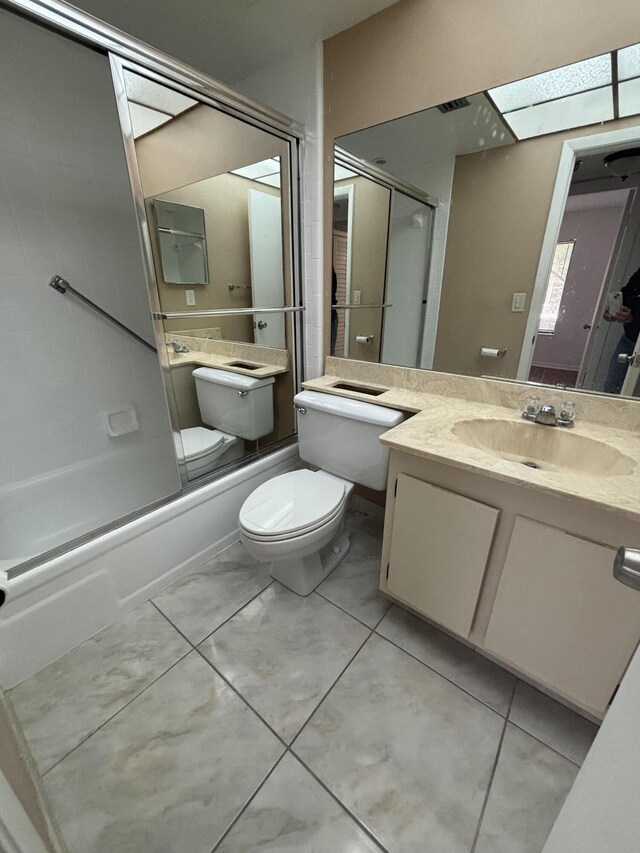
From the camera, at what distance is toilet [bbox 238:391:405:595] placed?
127 cm

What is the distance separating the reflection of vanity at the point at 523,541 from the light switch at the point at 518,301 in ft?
0.95

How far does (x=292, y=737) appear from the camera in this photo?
3.33ft

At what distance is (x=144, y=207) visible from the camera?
1.27 metres

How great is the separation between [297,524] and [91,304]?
156cm

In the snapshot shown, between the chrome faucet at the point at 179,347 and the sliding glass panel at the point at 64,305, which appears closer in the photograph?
the sliding glass panel at the point at 64,305

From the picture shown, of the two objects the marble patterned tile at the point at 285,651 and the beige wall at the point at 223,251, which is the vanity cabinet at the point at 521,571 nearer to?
the marble patterned tile at the point at 285,651

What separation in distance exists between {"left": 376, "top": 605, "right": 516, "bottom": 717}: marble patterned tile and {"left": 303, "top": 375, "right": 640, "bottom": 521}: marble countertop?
73cm

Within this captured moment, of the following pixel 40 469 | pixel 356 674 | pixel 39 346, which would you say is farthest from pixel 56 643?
pixel 39 346

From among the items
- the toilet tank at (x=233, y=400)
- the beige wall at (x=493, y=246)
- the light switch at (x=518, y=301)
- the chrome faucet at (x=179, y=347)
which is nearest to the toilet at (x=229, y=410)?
the toilet tank at (x=233, y=400)

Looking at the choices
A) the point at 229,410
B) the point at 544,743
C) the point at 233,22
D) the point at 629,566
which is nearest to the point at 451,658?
the point at 544,743

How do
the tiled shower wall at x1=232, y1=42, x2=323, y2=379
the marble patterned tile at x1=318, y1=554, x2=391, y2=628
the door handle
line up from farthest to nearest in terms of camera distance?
the tiled shower wall at x1=232, y1=42, x2=323, y2=379, the marble patterned tile at x1=318, y1=554, x2=391, y2=628, the door handle

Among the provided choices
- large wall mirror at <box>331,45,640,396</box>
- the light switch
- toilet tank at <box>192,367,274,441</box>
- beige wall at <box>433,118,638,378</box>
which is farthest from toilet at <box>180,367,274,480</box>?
the light switch

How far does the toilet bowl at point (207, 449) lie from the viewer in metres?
1.71

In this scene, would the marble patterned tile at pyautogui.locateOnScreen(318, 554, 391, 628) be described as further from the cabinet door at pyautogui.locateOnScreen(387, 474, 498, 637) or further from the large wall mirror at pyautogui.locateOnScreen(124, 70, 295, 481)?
the large wall mirror at pyautogui.locateOnScreen(124, 70, 295, 481)
